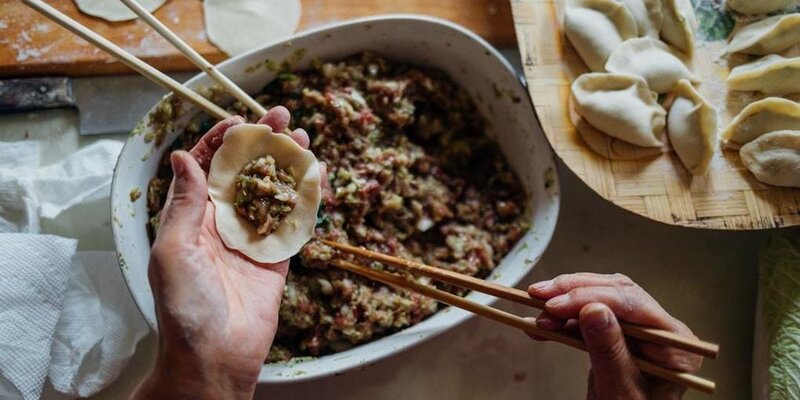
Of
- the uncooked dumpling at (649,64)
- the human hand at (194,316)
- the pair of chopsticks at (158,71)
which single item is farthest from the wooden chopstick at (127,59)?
the uncooked dumpling at (649,64)

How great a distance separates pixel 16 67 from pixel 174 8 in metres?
0.49

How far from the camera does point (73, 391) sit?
76.0 inches

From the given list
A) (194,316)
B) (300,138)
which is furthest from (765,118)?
(194,316)

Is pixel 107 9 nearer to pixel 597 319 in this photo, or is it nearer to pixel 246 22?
pixel 246 22

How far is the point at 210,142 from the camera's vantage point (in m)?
1.71

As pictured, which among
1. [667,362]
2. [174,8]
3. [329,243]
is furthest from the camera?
[174,8]

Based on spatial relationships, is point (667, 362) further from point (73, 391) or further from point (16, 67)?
point (16, 67)

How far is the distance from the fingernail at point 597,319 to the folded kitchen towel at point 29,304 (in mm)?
1406

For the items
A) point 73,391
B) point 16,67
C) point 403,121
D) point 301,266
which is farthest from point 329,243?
point 16,67

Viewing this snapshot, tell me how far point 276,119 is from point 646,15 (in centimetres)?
116

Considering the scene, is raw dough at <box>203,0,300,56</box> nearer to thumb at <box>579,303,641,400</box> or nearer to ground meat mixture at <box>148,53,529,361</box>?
ground meat mixture at <box>148,53,529,361</box>

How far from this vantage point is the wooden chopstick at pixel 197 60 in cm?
170

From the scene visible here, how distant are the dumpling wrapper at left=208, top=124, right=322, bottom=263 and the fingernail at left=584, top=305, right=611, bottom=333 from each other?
2.32ft

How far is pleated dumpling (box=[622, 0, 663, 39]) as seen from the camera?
2084mm
